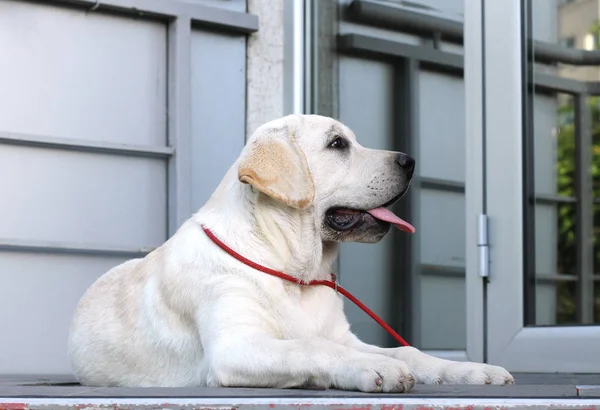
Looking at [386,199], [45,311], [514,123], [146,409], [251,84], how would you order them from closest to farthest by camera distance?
1. [146,409]
2. [386,199]
3. [514,123]
4. [45,311]
5. [251,84]

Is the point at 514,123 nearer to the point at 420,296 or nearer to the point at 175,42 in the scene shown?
the point at 420,296

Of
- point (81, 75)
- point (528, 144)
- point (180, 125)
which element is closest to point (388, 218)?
point (528, 144)

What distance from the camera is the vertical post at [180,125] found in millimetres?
5215

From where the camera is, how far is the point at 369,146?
529cm

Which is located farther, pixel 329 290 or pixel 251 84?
pixel 251 84

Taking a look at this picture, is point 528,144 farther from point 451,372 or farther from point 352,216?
point 451,372

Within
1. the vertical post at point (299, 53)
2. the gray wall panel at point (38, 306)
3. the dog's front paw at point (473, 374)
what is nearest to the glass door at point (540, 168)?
the vertical post at point (299, 53)

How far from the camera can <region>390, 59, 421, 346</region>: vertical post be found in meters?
5.03

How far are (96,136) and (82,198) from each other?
0.32 m

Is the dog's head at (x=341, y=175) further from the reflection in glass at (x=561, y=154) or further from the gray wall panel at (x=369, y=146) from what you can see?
the gray wall panel at (x=369, y=146)

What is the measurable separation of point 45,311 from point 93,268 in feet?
1.02

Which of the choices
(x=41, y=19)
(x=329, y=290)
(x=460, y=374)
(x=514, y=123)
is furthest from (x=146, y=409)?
(x=41, y=19)

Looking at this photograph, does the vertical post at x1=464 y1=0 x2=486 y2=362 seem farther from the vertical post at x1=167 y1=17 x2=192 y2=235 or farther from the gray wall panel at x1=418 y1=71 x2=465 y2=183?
the vertical post at x1=167 y1=17 x2=192 y2=235

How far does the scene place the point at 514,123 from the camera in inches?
179
